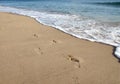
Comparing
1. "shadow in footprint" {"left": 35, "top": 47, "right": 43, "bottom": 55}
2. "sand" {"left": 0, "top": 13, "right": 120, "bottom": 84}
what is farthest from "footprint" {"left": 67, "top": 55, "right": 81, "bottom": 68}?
"shadow in footprint" {"left": 35, "top": 47, "right": 43, "bottom": 55}

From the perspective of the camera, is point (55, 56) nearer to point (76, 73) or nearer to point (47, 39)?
point (76, 73)

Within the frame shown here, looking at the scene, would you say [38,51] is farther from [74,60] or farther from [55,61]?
[74,60]

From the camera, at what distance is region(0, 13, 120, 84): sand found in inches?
113

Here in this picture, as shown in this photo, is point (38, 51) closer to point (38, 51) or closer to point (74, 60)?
point (38, 51)

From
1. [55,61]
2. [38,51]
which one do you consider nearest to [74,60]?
[55,61]

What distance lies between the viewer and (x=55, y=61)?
346 centimetres

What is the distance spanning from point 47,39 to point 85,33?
1165mm

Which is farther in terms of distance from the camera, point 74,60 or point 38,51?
point 38,51

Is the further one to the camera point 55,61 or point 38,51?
point 38,51

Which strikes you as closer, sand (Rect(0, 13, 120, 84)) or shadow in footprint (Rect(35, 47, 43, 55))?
sand (Rect(0, 13, 120, 84))

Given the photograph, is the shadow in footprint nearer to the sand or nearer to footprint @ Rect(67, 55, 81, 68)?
the sand

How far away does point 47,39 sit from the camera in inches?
187

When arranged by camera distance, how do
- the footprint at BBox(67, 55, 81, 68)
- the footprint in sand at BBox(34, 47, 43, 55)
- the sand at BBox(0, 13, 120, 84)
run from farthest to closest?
the footprint in sand at BBox(34, 47, 43, 55) → the footprint at BBox(67, 55, 81, 68) → the sand at BBox(0, 13, 120, 84)

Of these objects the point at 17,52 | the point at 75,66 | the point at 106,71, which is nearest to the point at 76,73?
the point at 75,66
